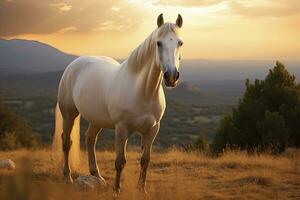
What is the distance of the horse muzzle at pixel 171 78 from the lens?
454 cm

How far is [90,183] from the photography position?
6445 mm

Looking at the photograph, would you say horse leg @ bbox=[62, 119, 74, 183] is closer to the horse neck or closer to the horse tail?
the horse tail

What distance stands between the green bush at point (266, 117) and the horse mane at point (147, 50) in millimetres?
11974

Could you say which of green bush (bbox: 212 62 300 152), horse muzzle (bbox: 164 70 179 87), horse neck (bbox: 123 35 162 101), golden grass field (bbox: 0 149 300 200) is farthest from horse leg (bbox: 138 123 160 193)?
green bush (bbox: 212 62 300 152)

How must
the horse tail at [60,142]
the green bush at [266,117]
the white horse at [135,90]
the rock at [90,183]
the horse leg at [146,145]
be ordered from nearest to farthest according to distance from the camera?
the white horse at [135,90] < the horse leg at [146,145] < the rock at [90,183] < the horse tail at [60,142] < the green bush at [266,117]

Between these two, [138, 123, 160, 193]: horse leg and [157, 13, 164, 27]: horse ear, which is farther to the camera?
[138, 123, 160, 193]: horse leg

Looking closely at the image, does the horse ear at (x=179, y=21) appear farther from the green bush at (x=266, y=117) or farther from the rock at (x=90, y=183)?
the green bush at (x=266, y=117)

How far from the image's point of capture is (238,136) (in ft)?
60.3

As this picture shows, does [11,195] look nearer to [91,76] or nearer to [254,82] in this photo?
[91,76]

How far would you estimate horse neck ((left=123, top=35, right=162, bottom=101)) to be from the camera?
17.3 ft

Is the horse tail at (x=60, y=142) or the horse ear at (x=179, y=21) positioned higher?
the horse ear at (x=179, y=21)

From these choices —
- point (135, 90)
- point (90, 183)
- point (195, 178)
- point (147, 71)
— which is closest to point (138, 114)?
point (135, 90)

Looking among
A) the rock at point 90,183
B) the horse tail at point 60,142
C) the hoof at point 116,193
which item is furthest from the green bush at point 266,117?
the hoof at point 116,193

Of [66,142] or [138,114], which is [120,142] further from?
[66,142]
